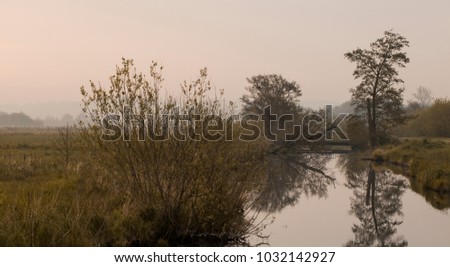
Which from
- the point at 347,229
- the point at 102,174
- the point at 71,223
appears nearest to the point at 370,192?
the point at 347,229

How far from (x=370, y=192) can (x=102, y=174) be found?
1296cm

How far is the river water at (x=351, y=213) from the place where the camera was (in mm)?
13773

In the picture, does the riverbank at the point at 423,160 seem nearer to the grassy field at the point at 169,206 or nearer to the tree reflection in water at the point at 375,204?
the tree reflection in water at the point at 375,204

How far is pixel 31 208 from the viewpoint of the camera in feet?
31.2

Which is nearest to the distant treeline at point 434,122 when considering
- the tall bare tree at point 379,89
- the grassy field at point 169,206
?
the tall bare tree at point 379,89

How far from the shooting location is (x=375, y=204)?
20.0 m

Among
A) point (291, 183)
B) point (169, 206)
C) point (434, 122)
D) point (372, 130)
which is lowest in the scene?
point (291, 183)

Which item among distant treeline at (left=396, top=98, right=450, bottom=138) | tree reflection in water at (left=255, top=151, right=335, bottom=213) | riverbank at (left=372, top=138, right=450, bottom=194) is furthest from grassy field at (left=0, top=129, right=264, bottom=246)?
distant treeline at (left=396, top=98, right=450, bottom=138)

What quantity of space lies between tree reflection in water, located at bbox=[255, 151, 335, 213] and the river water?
0.03 m

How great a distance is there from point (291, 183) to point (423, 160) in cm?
779

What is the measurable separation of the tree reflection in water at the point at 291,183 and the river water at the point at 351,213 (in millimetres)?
35

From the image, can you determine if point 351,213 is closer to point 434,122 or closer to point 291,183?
point 291,183

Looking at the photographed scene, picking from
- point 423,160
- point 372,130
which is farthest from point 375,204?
point 372,130

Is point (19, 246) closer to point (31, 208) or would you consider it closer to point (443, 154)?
point (31, 208)
